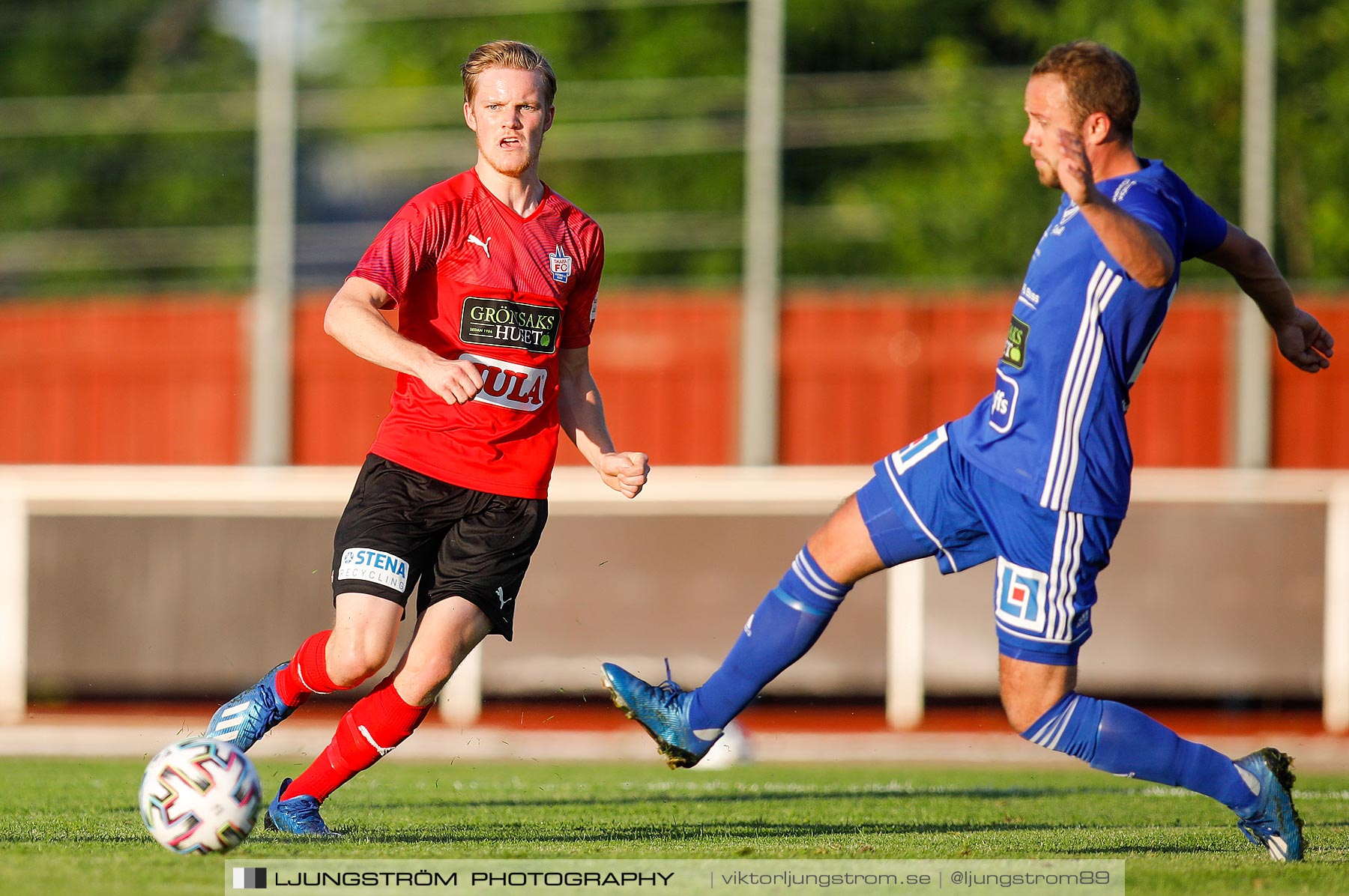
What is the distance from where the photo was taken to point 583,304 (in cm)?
517

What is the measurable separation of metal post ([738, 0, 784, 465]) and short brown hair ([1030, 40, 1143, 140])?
10.8 metres

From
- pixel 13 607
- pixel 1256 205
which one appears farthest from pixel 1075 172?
pixel 1256 205

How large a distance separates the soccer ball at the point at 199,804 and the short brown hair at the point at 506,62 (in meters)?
2.02

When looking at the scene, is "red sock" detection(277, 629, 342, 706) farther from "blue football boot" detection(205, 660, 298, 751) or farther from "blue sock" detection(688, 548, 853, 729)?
"blue sock" detection(688, 548, 853, 729)

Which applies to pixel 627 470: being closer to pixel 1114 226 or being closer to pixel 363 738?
pixel 363 738

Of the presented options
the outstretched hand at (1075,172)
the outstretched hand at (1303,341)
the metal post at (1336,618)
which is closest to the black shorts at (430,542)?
the outstretched hand at (1075,172)

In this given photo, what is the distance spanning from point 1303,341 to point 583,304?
2.16 metres

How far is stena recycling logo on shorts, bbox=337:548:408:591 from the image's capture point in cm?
478

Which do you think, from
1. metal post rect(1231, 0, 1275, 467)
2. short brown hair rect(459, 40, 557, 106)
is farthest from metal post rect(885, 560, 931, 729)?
short brown hair rect(459, 40, 557, 106)

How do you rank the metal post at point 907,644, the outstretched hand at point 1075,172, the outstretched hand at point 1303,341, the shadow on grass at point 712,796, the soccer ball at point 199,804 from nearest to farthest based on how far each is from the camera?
the outstretched hand at point 1075,172 → the soccer ball at point 199,804 → the outstretched hand at point 1303,341 → the shadow on grass at point 712,796 → the metal post at point 907,644

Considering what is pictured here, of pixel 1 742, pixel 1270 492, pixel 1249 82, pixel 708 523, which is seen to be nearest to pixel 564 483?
pixel 708 523

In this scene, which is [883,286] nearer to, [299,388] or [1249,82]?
[1249,82]

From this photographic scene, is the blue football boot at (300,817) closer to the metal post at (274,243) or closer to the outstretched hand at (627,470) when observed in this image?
the outstretched hand at (627,470)

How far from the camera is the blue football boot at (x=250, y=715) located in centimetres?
502
